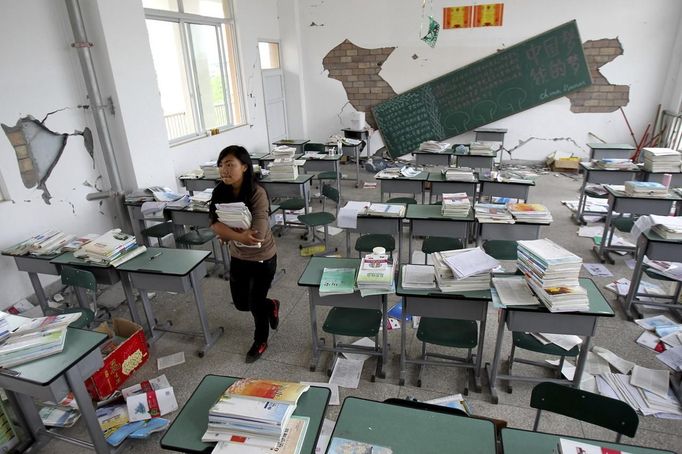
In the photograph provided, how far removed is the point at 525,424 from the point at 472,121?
6.94 metres

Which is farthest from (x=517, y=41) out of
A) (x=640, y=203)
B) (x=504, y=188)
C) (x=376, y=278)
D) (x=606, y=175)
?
(x=376, y=278)

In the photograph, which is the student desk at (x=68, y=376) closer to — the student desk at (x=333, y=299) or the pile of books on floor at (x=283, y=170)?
the student desk at (x=333, y=299)

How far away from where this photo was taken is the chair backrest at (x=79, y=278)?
3.04m

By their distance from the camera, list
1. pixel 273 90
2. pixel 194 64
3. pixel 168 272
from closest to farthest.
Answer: pixel 168 272, pixel 194 64, pixel 273 90

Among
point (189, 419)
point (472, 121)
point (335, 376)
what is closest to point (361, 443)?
point (189, 419)

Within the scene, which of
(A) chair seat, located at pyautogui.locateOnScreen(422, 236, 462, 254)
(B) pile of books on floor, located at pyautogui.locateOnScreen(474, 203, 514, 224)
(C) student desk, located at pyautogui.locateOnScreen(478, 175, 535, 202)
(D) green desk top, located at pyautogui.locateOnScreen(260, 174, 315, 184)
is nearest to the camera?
(A) chair seat, located at pyautogui.locateOnScreen(422, 236, 462, 254)

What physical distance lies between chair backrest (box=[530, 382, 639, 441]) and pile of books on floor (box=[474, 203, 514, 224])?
76.8 inches

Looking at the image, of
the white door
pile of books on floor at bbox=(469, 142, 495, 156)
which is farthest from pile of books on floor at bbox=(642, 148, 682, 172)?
the white door

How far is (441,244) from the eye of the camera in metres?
3.54

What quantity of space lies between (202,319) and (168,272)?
517mm

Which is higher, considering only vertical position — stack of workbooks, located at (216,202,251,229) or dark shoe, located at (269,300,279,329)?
stack of workbooks, located at (216,202,251,229)

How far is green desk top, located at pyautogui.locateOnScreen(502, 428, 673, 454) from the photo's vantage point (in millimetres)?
1490

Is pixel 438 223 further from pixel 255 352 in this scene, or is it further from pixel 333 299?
pixel 255 352

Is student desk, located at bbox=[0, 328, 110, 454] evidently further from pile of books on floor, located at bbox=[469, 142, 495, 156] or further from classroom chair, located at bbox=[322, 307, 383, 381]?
pile of books on floor, located at bbox=[469, 142, 495, 156]
